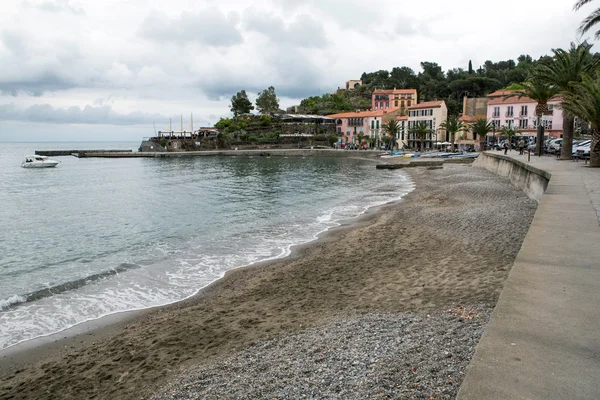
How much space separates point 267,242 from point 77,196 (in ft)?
92.3

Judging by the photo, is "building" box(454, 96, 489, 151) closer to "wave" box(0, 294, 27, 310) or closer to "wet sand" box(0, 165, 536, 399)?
"wet sand" box(0, 165, 536, 399)

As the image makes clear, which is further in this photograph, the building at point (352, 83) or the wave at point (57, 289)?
the building at point (352, 83)

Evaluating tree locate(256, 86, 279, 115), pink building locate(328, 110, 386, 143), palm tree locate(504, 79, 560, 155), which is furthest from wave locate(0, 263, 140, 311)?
tree locate(256, 86, 279, 115)

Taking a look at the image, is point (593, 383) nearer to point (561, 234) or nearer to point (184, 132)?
point (561, 234)

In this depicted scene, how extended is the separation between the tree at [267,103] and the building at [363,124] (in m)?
29.2

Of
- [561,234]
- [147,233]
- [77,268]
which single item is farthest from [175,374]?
[147,233]

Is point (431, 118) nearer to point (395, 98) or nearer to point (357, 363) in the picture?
point (395, 98)

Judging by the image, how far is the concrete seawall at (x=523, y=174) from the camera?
21272mm

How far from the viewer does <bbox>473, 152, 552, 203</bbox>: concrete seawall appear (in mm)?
21272

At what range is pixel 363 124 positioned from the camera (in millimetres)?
124062

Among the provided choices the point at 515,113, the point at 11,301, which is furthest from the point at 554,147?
the point at 515,113

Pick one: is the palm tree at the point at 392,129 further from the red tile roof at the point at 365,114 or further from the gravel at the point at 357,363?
the gravel at the point at 357,363

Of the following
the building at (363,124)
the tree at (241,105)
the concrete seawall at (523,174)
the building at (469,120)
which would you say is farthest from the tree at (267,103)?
the concrete seawall at (523,174)

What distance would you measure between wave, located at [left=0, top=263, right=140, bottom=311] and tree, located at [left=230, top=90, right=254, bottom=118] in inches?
5591
